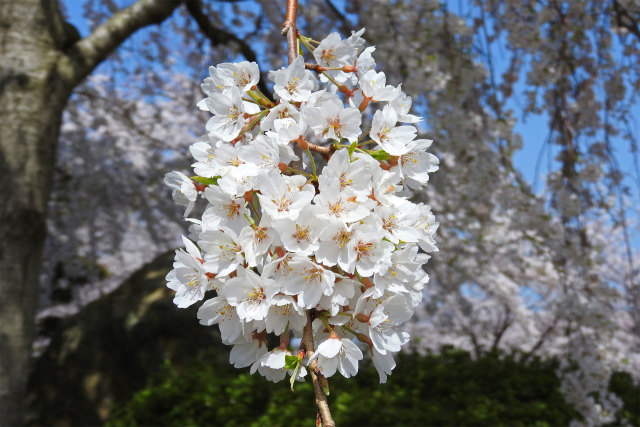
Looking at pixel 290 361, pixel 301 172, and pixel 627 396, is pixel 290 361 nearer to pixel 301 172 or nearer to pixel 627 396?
pixel 301 172

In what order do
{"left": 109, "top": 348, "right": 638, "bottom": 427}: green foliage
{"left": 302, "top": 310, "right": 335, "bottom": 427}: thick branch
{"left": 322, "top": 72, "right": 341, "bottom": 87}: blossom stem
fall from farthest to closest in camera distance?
1. {"left": 109, "top": 348, "right": 638, "bottom": 427}: green foliage
2. {"left": 322, "top": 72, "right": 341, "bottom": 87}: blossom stem
3. {"left": 302, "top": 310, "right": 335, "bottom": 427}: thick branch

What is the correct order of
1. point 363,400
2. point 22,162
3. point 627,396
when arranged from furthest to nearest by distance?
point 627,396 < point 363,400 < point 22,162

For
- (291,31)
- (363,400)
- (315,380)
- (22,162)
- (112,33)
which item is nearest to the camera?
(315,380)

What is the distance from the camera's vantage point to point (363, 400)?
460 centimetres

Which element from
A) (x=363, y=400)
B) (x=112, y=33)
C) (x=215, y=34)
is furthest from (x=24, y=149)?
(x=363, y=400)

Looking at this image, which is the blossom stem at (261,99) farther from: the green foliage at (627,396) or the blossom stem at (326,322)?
the green foliage at (627,396)

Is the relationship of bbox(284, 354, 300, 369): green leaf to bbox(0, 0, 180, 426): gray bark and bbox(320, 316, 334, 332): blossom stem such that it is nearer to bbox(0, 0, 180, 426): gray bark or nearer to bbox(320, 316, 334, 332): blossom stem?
bbox(320, 316, 334, 332): blossom stem

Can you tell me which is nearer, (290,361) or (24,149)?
(290,361)

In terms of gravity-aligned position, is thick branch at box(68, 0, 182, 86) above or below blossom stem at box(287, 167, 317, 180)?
above

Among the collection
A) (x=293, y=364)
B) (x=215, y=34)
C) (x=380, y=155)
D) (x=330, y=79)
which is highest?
(x=215, y=34)

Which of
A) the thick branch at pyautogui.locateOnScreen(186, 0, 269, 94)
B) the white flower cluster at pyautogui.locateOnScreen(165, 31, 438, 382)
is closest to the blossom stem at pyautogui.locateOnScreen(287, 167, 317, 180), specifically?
the white flower cluster at pyautogui.locateOnScreen(165, 31, 438, 382)

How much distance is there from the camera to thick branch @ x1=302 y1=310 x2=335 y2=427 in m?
0.61

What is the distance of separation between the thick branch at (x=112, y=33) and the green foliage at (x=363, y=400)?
2.66 meters

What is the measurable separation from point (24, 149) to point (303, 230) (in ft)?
10.7
